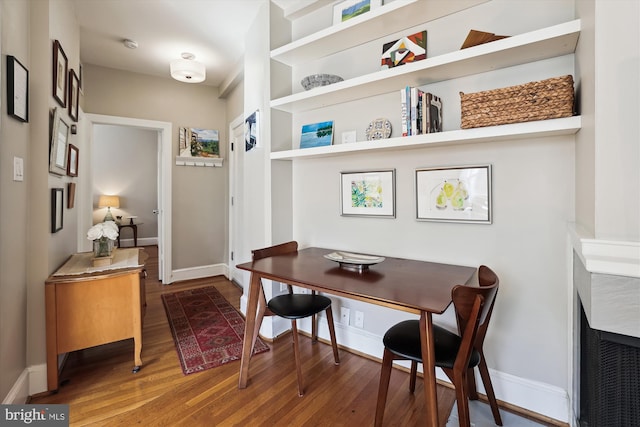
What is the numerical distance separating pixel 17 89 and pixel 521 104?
2451mm

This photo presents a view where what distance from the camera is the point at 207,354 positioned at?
219cm

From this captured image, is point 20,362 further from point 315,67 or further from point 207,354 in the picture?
point 315,67

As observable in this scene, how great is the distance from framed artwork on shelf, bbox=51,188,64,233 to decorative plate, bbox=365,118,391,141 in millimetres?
2066

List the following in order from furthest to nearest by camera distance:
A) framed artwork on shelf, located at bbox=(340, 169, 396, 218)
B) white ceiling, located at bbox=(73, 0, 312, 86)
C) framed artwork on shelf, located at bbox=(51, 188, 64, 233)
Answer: white ceiling, located at bbox=(73, 0, 312, 86), framed artwork on shelf, located at bbox=(340, 169, 396, 218), framed artwork on shelf, located at bbox=(51, 188, 64, 233)

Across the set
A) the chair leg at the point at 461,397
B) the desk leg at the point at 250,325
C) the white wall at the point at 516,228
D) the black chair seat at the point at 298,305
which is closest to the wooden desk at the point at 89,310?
the desk leg at the point at 250,325

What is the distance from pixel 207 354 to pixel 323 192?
150 centimetres

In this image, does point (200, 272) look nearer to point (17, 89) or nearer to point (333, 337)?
point (333, 337)

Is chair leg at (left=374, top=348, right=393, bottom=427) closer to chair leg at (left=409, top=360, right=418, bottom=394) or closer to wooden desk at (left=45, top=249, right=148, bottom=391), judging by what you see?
chair leg at (left=409, top=360, right=418, bottom=394)

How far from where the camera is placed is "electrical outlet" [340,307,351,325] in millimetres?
2242

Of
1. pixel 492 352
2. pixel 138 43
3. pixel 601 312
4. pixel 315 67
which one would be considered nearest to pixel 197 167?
pixel 138 43

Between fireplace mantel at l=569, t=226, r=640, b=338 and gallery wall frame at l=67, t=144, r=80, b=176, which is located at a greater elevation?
gallery wall frame at l=67, t=144, r=80, b=176

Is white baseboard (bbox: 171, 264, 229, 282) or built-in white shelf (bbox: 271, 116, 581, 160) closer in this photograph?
built-in white shelf (bbox: 271, 116, 581, 160)

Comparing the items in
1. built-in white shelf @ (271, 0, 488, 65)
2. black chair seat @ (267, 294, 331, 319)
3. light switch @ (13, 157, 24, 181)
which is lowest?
black chair seat @ (267, 294, 331, 319)

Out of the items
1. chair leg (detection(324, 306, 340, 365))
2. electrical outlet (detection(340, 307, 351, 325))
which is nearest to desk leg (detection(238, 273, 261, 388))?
chair leg (detection(324, 306, 340, 365))
